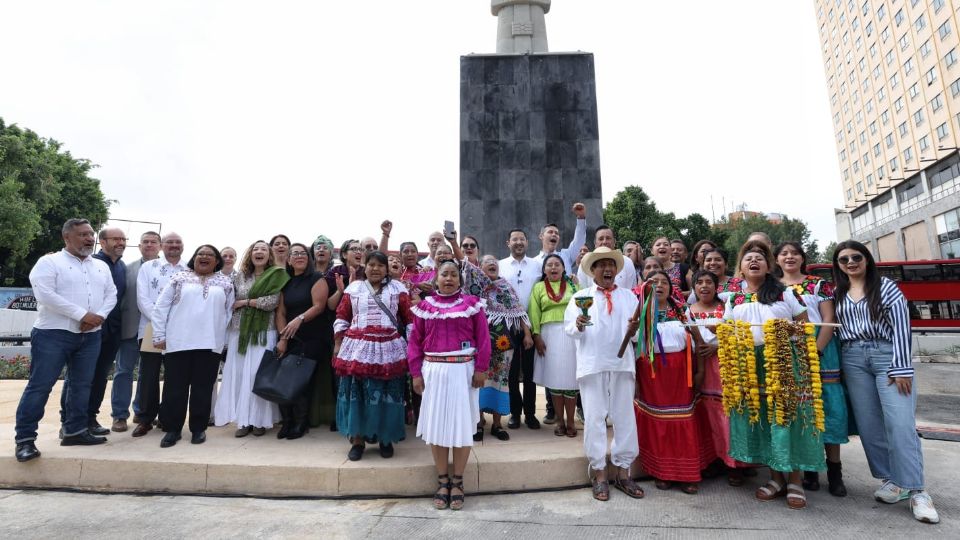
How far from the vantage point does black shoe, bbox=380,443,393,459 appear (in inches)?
153

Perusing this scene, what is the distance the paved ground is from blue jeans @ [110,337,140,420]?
110 centimetres

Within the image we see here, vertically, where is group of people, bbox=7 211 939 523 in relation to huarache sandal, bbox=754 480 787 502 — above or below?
above

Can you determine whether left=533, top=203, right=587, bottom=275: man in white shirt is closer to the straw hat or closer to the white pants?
the straw hat

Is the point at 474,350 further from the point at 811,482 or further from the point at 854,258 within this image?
the point at 854,258

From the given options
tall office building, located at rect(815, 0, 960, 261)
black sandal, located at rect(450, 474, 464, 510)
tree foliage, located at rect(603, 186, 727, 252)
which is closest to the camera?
black sandal, located at rect(450, 474, 464, 510)

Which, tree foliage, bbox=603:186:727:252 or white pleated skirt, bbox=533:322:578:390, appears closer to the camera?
white pleated skirt, bbox=533:322:578:390

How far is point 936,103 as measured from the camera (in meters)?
34.6

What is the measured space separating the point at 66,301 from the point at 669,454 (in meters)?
4.96

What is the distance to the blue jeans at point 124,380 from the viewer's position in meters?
4.75

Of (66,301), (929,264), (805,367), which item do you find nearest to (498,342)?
(805,367)

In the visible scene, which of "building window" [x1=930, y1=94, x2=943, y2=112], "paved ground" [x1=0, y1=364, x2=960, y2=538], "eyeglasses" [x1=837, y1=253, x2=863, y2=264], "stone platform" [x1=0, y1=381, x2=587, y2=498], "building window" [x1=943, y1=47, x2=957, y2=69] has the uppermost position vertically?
"building window" [x1=943, y1=47, x2=957, y2=69]

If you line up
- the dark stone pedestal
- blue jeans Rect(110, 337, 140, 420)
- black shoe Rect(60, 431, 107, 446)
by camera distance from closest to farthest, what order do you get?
black shoe Rect(60, 431, 107, 446) → blue jeans Rect(110, 337, 140, 420) → the dark stone pedestal

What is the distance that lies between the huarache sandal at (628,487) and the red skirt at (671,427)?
0.76ft

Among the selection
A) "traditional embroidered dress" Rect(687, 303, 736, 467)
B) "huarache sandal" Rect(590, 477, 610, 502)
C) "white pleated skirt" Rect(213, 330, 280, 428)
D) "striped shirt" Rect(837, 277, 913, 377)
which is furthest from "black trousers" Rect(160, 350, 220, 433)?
"striped shirt" Rect(837, 277, 913, 377)
